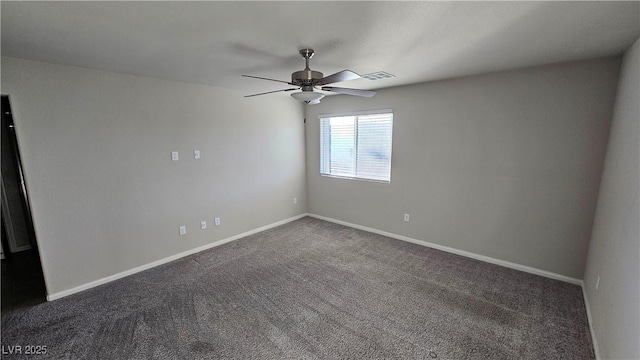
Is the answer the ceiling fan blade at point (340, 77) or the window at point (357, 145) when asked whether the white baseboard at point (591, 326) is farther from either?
the ceiling fan blade at point (340, 77)

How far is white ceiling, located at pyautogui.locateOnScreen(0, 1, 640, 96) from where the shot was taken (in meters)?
1.48

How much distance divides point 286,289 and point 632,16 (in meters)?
3.30

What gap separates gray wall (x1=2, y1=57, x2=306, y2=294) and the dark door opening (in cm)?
63

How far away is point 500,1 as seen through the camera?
4.64 ft

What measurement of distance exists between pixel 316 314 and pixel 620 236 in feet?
7.47

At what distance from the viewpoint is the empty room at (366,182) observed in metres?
1.73

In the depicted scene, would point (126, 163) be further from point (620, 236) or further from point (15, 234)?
point (620, 236)

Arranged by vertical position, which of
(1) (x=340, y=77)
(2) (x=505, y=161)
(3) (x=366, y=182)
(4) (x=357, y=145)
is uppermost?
(1) (x=340, y=77)

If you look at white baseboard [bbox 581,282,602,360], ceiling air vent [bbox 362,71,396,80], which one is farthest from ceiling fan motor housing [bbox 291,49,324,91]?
white baseboard [bbox 581,282,602,360]

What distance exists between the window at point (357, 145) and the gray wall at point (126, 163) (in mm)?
1096

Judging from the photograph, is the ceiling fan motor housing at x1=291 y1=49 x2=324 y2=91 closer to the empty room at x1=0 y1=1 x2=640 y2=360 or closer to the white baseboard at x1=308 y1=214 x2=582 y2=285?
the empty room at x1=0 y1=1 x2=640 y2=360

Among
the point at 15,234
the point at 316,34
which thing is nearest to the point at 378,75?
the point at 316,34

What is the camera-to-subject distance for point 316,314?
232cm

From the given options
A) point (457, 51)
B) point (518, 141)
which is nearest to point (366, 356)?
point (457, 51)
